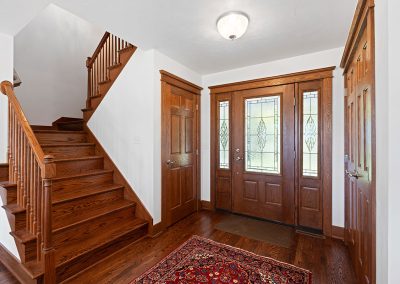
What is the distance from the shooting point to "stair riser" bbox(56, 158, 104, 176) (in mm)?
2619

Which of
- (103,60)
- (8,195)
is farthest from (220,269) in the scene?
(103,60)

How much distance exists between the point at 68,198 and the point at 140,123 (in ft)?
3.98

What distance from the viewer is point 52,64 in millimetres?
3793

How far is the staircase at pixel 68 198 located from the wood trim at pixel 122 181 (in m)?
0.01

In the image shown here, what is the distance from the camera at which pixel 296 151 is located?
112 inches

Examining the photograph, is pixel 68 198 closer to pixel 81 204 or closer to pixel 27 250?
pixel 81 204

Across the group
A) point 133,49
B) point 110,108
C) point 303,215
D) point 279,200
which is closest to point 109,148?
point 110,108

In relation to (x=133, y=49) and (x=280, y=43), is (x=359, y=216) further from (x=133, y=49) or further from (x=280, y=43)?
(x=133, y=49)

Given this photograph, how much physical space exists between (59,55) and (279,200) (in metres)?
4.76

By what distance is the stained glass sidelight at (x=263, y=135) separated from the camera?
3010mm

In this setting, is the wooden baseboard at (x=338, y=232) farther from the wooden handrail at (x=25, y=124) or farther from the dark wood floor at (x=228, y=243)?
the wooden handrail at (x=25, y=124)

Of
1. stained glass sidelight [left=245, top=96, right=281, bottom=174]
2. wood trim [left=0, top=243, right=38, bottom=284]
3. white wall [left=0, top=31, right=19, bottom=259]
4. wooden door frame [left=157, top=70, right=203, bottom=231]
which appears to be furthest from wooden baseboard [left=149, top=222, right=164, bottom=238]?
white wall [left=0, top=31, right=19, bottom=259]

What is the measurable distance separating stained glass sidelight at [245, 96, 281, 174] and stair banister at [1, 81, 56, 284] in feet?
8.42

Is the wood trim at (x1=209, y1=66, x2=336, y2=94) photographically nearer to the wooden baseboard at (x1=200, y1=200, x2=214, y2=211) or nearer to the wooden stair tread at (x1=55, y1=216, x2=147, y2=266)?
the wooden baseboard at (x1=200, y1=200, x2=214, y2=211)
